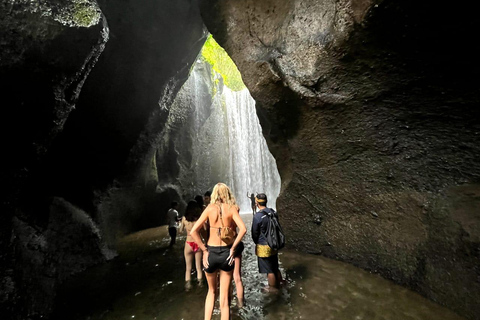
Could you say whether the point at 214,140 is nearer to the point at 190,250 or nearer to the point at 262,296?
the point at 190,250

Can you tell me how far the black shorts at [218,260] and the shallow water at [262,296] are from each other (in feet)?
3.39

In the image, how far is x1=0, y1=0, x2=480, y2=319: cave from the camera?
393 centimetres

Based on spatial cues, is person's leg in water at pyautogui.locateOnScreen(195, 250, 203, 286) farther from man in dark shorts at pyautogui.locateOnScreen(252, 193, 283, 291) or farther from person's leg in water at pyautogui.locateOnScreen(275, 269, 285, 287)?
person's leg in water at pyautogui.locateOnScreen(275, 269, 285, 287)

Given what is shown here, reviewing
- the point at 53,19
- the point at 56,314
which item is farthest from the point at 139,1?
the point at 56,314

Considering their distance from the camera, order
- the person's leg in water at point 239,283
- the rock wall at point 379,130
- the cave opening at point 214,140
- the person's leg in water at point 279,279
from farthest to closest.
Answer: the cave opening at point 214,140 < the person's leg in water at point 279,279 < the person's leg in water at point 239,283 < the rock wall at point 379,130

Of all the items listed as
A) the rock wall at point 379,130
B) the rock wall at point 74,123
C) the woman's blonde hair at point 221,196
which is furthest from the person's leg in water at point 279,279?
the rock wall at point 74,123

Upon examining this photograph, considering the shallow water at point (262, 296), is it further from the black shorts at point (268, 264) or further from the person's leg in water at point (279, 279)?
the black shorts at point (268, 264)

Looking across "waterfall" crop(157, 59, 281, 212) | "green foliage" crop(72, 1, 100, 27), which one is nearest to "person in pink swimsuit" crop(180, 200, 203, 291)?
"green foliage" crop(72, 1, 100, 27)

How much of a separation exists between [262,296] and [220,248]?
67.7 inches

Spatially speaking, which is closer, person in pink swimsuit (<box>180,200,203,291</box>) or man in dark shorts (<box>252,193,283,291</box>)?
man in dark shorts (<box>252,193,283,291</box>)

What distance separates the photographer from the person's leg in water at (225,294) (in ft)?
10.4

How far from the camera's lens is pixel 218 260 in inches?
126

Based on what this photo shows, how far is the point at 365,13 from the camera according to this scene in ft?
14.4

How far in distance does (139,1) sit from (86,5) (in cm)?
544
